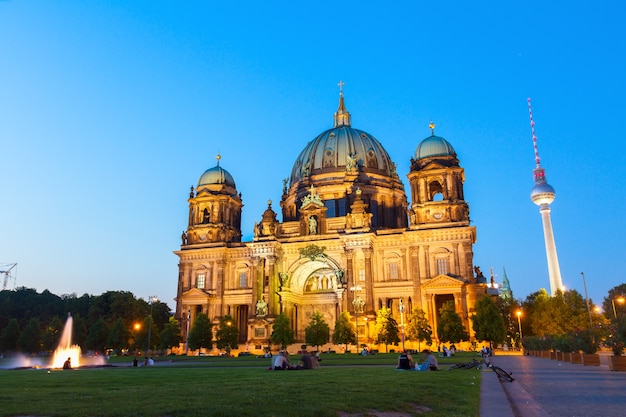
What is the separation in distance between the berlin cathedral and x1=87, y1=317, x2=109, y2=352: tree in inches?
453

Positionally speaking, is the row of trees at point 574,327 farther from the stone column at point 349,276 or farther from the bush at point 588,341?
the stone column at point 349,276

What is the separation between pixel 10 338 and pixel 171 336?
32728 millimetres

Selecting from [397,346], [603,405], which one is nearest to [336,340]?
[397,346]

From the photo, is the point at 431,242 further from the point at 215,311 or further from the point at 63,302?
the point at 63,302

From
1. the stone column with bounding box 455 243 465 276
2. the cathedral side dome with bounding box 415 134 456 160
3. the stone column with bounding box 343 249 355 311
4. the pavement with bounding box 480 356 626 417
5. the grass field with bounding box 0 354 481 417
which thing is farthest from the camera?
the cathedral side dome with bounding box 415 134 456 160

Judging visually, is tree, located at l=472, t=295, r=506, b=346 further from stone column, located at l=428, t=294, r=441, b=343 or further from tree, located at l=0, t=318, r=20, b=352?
tree, located at l=0, t=318, r=20, b=352

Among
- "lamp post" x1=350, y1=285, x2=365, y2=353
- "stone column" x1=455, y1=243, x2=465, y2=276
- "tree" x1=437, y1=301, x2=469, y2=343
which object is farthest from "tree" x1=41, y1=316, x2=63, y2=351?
"stone column" x1=455, y1=243, x2=465, y2=276

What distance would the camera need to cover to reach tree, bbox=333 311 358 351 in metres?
64.5

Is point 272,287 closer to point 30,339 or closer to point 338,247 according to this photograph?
point 338,247

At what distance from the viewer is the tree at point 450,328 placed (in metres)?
61.1

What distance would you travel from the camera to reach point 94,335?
3110 inches

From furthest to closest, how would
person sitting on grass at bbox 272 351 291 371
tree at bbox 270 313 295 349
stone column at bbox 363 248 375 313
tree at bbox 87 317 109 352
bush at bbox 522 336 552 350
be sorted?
tree at bbox 87 317 109 352 < stone column at bbox 363 248 375 313 < tree at bbox 270 313 295 349 < bush at bbox 522 336 552 350 < person sitting on grass at bbox 272 351 291 371

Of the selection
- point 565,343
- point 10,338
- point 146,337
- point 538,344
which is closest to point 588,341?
point 565,343

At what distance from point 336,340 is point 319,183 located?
31554 mm
